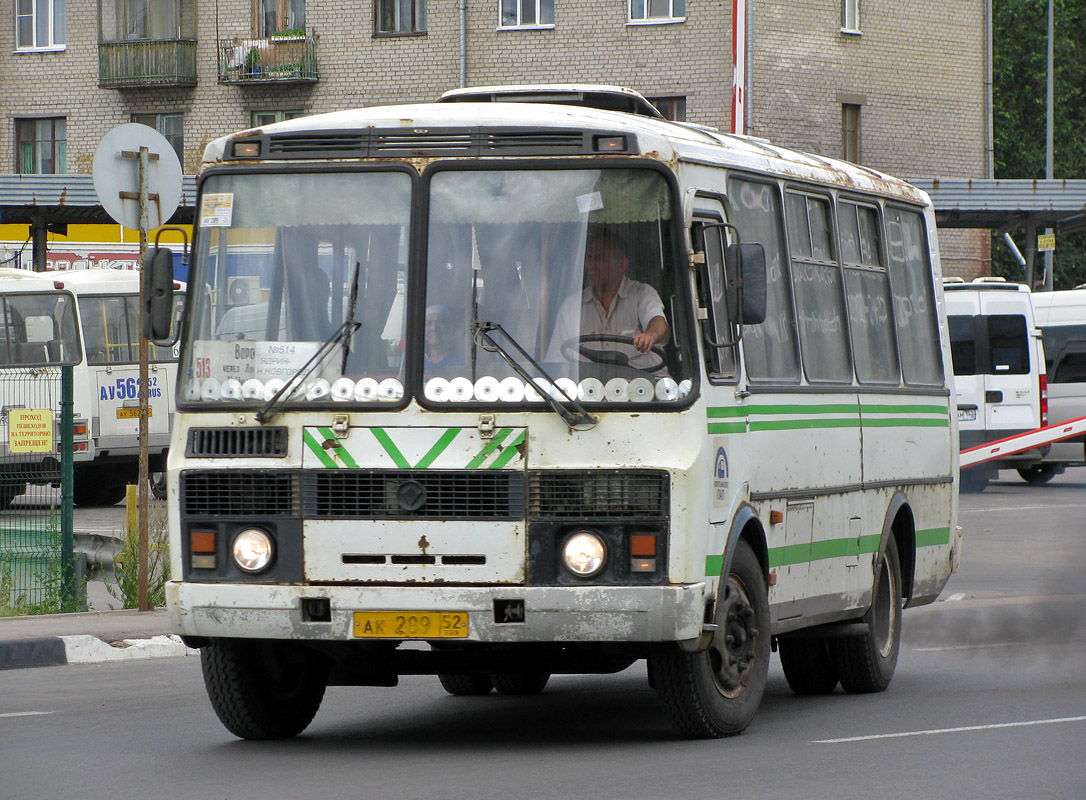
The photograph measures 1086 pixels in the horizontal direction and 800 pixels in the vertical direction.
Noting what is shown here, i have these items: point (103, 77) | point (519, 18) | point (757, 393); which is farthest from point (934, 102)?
point (757, 393)

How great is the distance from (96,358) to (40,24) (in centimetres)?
2229

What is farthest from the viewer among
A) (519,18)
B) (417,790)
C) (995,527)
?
(519,18)

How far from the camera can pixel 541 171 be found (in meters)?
7.78

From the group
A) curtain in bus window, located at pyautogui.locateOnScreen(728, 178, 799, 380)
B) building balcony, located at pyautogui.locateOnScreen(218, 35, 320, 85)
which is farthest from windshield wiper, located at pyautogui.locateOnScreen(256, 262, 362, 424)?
building balcony, located at pyautogui.locateOnScreen(218, 35, 320, 85)

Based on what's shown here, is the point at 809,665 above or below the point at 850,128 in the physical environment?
below

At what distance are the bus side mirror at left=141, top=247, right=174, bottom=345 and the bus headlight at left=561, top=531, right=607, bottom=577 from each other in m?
1.95

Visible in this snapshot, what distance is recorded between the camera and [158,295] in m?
8.19

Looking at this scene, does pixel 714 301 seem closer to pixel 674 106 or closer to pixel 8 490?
pixel 8 490

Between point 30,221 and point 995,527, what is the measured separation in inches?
798

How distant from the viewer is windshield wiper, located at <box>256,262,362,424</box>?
25.5 ft

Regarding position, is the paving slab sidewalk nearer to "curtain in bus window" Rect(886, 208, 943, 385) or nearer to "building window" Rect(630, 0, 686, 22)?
"curtain in bus window" Rect(886, 208, 943, 385)

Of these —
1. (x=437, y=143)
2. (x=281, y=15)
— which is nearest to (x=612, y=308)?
(x=437, y=143)

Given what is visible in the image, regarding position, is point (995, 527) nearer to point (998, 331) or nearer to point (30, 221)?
point (998, 331)

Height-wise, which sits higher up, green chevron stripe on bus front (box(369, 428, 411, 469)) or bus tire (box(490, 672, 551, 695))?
green chevron stripe on bus front (box(369, 428, 411, 469))
